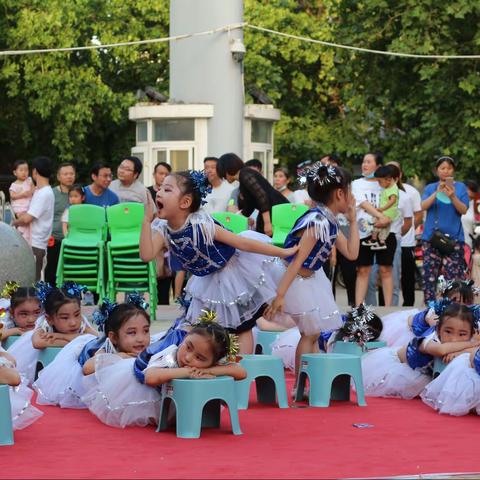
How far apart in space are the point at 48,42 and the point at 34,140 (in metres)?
4.45

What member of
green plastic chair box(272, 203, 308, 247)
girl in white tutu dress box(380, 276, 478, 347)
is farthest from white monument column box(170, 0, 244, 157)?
girl in white tutu dress box(380, 276, 478, 347)

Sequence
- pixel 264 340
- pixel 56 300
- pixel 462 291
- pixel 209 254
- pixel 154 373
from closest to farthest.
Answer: pixel 154 373 < pixel 209 254 < pixel 56 300 < pixel 462 291 < pixel 264 340

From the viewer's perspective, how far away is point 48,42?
3250 centimetres

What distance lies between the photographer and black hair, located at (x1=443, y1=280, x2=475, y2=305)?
11.0 meters

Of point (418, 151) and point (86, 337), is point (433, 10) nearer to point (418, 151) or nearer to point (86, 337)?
point (418, 151)

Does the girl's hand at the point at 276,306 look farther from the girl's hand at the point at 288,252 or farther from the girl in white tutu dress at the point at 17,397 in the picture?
the girl in white tutu dress at the point at 17,397

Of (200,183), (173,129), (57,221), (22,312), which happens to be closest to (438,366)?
(200,183)

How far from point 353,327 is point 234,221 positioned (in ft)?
13.5

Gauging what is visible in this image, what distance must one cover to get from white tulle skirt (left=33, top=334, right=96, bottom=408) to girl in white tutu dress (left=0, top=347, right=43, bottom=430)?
896 mm

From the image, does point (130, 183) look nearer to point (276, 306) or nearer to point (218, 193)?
point (218, 193)

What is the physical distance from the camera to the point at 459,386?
9164mm

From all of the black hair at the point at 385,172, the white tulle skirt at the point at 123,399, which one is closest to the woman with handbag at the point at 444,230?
the black hair at the point at 385,172

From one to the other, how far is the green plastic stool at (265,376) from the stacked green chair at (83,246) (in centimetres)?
592

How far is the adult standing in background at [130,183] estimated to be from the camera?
16.0 m
